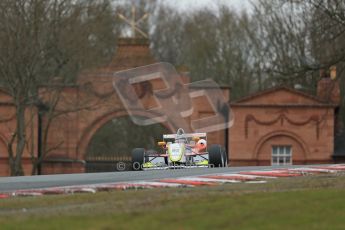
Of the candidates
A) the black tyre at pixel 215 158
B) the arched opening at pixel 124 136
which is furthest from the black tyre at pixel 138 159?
the arched opening at pixel 124 136

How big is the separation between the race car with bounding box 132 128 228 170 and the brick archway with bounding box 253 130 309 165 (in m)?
21.1

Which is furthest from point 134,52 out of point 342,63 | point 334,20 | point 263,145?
point 334,20

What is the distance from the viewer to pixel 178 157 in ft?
99.5

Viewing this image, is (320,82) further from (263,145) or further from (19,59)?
(19,59)

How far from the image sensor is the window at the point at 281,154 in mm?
52156

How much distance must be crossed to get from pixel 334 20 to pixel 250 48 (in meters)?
35.1

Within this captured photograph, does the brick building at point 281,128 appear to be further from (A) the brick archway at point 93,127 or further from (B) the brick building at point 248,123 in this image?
(A) the brick archway at point 93,127

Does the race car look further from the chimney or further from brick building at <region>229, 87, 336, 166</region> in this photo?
the chimney

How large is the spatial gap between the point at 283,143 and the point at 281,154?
1.96 feet

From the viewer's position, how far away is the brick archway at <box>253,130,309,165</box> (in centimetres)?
5209

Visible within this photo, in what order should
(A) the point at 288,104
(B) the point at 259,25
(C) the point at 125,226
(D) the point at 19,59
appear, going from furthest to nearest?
(B) the point at 259,25, (A) the point at 288,104, (D) the point at 19,59, (C) the point at 125,226

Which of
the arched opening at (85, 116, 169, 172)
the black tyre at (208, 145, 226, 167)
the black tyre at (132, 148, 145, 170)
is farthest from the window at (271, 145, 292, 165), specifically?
the black tyre at (132, 148, 145, 170)

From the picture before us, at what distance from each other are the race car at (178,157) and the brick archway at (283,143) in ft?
69.1

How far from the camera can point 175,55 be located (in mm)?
85250
